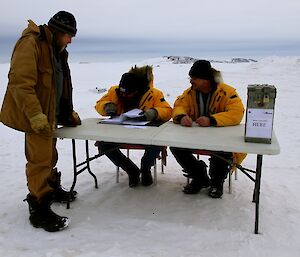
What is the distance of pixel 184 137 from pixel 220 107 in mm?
806

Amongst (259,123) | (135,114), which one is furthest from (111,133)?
(259,123)

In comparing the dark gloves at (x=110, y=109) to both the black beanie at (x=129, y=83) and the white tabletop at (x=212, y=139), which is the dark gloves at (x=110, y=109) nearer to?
the black beanie at (x=129, y=83)

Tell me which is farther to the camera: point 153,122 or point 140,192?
point 140,192

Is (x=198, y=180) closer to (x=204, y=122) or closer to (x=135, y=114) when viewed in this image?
(x=204, y=122)

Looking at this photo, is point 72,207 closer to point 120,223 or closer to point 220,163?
point 120,223

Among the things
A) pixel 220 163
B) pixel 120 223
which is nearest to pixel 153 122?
pixel 220 163

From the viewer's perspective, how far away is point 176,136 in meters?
2.80

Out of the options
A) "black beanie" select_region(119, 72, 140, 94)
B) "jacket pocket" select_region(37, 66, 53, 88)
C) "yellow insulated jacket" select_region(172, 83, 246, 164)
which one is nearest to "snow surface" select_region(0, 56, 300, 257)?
"yellow insulated jacket" select_region(172, 83, 246, 164)

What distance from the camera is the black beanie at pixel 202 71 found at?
3.33 m

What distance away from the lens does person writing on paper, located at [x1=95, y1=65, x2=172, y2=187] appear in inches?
142

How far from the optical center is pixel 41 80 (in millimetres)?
2758

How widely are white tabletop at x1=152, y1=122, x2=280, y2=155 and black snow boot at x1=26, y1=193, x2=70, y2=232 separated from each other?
0.98m

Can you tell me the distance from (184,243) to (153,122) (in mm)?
1190

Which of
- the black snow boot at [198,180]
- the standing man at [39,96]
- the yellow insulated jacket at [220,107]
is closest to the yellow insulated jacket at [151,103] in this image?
the yellow insulated jacket at [220,107]
